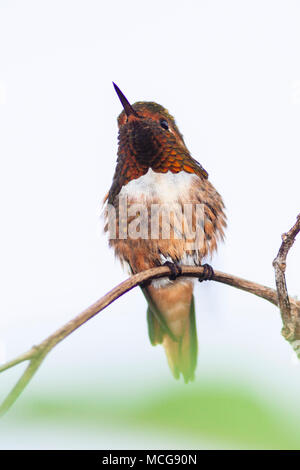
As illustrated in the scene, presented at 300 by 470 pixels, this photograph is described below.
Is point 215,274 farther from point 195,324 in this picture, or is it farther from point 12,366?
point 195,324

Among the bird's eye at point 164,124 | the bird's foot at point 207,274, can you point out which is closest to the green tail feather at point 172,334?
the bird's foot at point 207,274

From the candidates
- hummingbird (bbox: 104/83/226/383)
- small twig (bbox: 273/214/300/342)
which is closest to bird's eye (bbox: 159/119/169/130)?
hummingbird (bbox: 104/83/226/383)

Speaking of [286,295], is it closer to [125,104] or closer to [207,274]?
[207,274]

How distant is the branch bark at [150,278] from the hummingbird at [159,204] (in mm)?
386

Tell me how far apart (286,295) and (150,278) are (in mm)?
446

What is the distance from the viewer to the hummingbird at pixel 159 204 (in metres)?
2.36

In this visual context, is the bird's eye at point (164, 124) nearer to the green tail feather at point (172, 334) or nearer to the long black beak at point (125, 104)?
the long black beak at point (125, 104)

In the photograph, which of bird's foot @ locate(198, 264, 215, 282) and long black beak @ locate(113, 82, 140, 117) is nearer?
bird's foot @ locate(198, 264, 215, 282)

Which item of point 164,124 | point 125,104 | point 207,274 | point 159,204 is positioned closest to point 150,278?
point 207,274

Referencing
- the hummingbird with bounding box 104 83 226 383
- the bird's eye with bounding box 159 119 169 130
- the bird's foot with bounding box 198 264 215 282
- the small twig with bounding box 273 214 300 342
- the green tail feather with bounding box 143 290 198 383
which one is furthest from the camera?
the green tail feather with bounding box 143 290 198 383

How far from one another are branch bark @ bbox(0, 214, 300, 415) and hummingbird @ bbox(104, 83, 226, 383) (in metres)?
0.39

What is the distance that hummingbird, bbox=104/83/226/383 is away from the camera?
7.73 ft

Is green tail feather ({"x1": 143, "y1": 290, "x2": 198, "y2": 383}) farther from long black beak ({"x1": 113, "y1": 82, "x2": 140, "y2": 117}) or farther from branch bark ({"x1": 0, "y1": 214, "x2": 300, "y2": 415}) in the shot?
long black beak ({"x1": 113, "y1": 82, "x2": 140, "y2": 117})
